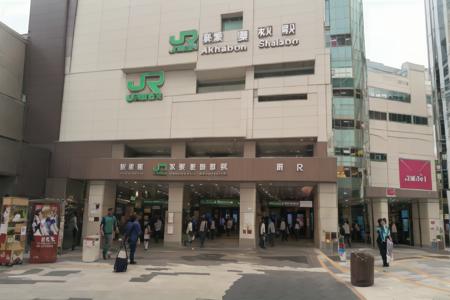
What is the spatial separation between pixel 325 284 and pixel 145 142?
65.6ft

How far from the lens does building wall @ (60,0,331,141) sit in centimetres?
→ 2609

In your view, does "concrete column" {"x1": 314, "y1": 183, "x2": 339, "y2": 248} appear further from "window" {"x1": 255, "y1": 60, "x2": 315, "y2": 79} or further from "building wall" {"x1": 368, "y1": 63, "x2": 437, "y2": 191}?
"building wall" {"x1": 368, "y1": 63, "x2": 437, "y2": 191}

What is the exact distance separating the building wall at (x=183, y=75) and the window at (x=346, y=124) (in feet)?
37.6

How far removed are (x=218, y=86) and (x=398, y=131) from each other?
2335 centimetres

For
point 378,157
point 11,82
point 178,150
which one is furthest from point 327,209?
point 11,82

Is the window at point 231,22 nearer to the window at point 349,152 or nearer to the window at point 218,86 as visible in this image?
the window at point 218,86

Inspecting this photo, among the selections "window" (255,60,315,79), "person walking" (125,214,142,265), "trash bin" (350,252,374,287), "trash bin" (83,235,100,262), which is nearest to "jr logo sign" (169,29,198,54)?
"window" (255,60,315,79)

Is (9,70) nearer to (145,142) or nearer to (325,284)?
(145,142)

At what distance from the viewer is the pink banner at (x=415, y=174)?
126 feet

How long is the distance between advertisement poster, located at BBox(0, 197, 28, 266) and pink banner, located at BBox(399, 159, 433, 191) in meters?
34.0

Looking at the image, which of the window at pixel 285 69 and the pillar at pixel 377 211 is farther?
the pillar at pixel 377 211

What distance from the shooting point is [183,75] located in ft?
94.2

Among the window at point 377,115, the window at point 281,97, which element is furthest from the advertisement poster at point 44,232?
the window at point 377,115

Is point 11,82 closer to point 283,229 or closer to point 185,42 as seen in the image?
point 185,42
